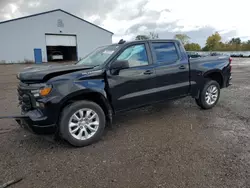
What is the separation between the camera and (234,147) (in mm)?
3516

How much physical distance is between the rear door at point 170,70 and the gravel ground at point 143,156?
0.71 meters

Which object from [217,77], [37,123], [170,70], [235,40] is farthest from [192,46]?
[37,123]

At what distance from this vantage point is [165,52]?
4852 mm

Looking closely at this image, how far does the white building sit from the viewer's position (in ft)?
91.7

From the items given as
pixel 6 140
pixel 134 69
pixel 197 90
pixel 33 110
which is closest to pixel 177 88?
pixel 197 90

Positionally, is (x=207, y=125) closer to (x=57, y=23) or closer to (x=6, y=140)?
(x=6, y=140)

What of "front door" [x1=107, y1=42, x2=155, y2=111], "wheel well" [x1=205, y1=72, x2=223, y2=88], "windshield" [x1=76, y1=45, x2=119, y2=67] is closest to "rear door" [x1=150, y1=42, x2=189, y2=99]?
"front door" [x1=107, y1=42, x2=155, y2=111]

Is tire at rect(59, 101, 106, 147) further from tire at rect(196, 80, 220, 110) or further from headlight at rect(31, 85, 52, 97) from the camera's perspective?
tire at rect(196, 80, 220, 110)

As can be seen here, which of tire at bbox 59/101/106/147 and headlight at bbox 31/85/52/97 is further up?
headlight at bbox 31/85/52/97

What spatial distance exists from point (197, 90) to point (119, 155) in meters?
3.00

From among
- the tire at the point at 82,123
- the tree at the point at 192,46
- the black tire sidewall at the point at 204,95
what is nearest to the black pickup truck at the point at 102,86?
the tire at the point at 82,123

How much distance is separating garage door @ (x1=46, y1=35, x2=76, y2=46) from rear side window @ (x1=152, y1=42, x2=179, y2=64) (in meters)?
29.3

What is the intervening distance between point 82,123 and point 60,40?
30718 millimetres

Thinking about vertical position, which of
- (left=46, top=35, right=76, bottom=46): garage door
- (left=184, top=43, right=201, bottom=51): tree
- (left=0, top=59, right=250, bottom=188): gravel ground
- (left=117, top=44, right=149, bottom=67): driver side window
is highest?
(left=184, top=43, right=201, bottom=51): tree
